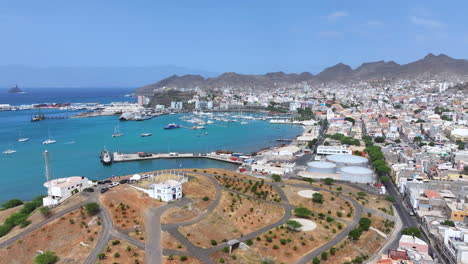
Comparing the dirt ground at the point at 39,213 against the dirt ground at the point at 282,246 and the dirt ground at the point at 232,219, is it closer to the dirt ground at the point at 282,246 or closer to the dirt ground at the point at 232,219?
the dirt ground at the point at 232,219

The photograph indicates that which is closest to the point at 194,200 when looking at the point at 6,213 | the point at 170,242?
the point at 170,242

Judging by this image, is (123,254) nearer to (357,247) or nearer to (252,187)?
(252,187)

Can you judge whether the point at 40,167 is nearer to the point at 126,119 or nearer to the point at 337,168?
the point at 337,168

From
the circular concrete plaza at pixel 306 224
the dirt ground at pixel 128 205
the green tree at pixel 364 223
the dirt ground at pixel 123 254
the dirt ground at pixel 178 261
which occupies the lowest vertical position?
the circular concrete plaza at pixel 306 224

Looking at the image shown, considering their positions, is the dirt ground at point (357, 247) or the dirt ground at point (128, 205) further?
the dirt ground at point (128, 205)

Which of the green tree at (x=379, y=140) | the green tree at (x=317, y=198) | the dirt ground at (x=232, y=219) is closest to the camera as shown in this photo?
the dirt ground at (x=232, y=219)

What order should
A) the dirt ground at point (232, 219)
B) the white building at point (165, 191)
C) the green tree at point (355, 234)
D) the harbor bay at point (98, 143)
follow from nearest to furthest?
the dirt ground at point (232, 219)
the green tree at point (355, 234)
the white building at point (165, 191)
the harbor bay at point (98, 143)

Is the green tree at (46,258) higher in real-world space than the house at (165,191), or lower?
lower

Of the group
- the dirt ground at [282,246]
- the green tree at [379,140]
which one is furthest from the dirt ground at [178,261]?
the green tree at [379,140]
